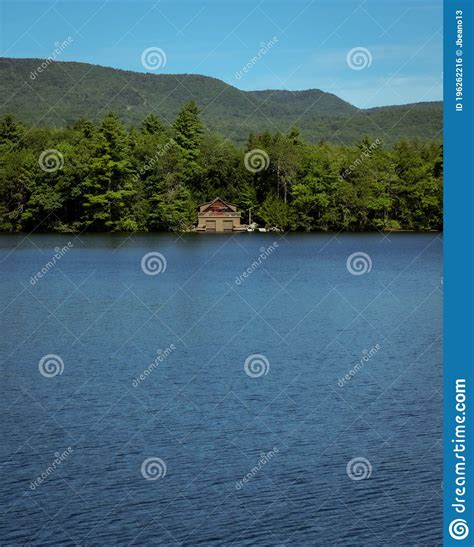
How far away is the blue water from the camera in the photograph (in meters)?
16.6

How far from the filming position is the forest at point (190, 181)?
93.4 meters

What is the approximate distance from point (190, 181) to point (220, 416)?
80.9m

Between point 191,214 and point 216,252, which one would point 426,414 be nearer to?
point 216,252

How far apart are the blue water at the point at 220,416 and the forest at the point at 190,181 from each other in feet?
155

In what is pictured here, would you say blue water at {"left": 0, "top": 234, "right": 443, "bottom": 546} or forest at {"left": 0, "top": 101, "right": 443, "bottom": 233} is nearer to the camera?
blue water at {"left": 0, "top": 234, "right": 443, "bottom": 546}

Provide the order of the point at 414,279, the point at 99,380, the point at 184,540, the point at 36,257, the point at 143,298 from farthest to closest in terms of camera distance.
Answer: the point at 36,257 < the point at 414,279 < the point at 143,298 < the point at 99,380 < the point at 184,540

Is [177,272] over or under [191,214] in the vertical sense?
under

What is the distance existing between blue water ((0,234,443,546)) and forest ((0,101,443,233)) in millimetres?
47159

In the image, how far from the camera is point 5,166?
96125mm

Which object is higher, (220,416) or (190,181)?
(190,181)

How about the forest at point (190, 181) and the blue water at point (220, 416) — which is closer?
the blue water at point (220, 416)

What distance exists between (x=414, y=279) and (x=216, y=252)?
72.0 feet

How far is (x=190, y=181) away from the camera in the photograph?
102500 mm

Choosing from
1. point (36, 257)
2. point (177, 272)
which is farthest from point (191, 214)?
point (177, 272)
